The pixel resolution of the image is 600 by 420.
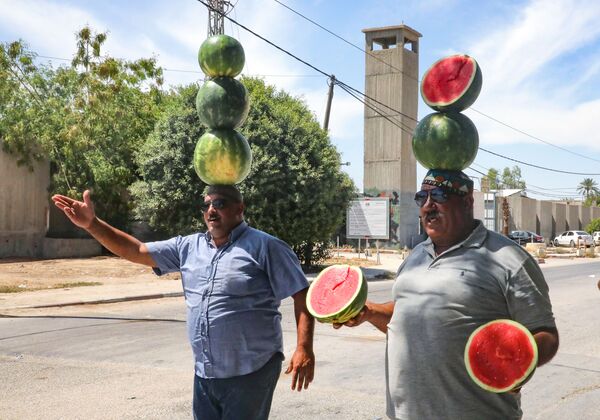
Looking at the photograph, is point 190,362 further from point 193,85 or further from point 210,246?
point 193,85

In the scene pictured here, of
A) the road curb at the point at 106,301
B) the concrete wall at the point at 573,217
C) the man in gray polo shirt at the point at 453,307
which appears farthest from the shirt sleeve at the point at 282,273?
the concrete wall at the point at 573,217

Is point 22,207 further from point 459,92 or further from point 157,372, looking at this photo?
point 459,92

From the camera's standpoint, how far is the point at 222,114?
12.5 ft

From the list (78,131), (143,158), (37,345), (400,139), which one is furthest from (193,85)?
(400,139)

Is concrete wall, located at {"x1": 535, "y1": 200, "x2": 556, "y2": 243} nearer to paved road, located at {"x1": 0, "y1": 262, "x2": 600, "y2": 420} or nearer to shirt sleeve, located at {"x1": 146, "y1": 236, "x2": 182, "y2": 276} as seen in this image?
paved road, located at {"x1": 0, "y1": 262, "x2": 600, "y2": 420}

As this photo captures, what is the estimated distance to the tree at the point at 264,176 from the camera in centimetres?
1873

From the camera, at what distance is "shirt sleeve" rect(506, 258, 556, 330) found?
8.18 ft

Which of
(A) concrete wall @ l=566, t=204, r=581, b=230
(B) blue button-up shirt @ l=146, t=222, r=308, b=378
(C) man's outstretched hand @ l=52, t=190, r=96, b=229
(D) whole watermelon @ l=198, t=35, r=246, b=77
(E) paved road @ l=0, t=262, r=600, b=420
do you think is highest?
(A) concrete wall @ l=566, t=204, r=581, b=230

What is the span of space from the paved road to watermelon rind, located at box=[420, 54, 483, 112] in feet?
10.9

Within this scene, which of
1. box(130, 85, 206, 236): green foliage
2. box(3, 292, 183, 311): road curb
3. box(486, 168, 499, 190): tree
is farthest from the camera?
box(486, 168, 499, 190): tree

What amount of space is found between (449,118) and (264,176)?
15.6 m

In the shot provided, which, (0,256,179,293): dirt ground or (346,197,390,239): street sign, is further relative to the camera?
(346,197,390,239): street sign

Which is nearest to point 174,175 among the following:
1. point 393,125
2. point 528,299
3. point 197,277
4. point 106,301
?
point 106,301

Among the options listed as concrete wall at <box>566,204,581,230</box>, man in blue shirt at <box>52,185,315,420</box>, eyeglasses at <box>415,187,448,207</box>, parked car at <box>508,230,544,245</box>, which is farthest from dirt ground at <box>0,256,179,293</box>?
concrete wall at <box>566,204,581,230</box>
